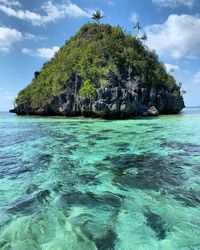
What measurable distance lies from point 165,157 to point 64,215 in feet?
23.1

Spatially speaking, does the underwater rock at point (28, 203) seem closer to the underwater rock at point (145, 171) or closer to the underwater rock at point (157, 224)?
the underwater rock at point (145, 171)

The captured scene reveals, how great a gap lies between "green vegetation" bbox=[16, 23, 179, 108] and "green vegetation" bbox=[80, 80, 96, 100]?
0.29m

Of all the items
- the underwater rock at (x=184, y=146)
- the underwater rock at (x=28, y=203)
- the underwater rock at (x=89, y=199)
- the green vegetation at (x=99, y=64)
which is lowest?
the underwater rock at (x=28, y=203)

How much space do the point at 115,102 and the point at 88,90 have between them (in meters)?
7.37

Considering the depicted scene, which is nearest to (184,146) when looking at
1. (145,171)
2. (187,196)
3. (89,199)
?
(145,171)

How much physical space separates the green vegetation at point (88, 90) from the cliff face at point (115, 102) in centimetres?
79

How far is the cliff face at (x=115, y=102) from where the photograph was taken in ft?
134

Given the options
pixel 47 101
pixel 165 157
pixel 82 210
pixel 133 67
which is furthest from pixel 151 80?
pixel 82 210

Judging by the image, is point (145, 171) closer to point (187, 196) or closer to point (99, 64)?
Answer: point (187, 196)

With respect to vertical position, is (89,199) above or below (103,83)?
below

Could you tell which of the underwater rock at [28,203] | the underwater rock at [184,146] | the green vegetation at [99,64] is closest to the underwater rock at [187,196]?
the underwater rock at [28,203]

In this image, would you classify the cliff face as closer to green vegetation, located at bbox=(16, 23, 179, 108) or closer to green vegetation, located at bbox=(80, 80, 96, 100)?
green vegetation, located at bbox=(80, 80, 96, 100)

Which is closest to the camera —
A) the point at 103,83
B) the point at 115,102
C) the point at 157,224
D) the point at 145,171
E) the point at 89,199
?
the point at 157,224

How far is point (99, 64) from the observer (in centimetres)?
5094
